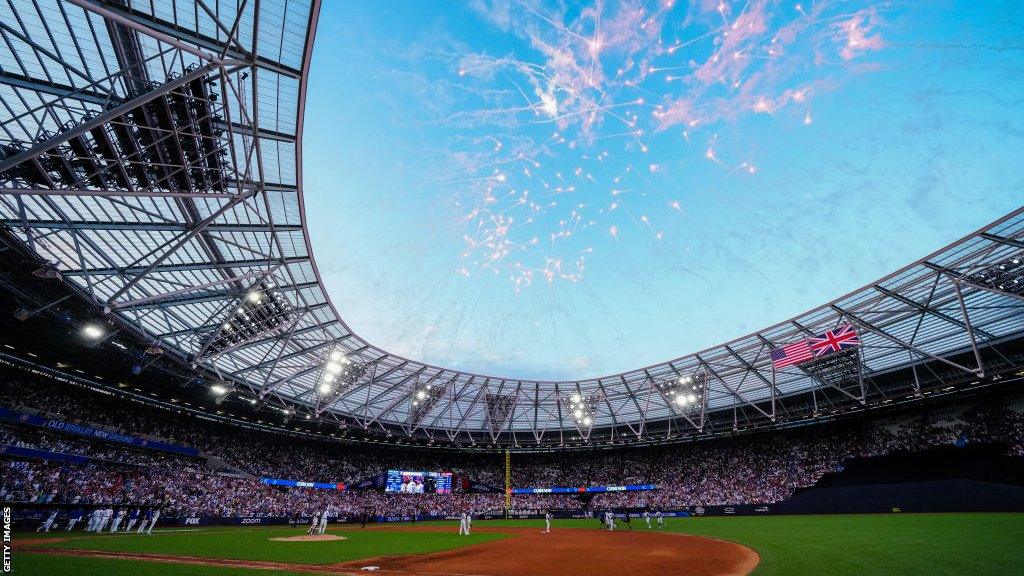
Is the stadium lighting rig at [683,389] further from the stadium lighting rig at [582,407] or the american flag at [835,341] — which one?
the american flag at [835,341]

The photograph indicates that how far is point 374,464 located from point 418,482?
7.28 metres

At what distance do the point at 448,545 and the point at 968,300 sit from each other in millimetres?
34936

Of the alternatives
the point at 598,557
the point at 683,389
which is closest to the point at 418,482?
the point at 683,389

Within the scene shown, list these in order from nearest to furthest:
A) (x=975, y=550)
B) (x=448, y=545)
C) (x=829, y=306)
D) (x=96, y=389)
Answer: (x=975, y=550), (x=448, y=545), (x=829, y=306), (x=96, y=389)

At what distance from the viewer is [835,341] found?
1136 inches

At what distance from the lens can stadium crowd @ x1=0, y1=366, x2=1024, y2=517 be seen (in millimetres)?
34125

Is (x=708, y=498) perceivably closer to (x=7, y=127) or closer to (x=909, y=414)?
(x=909, y=414)

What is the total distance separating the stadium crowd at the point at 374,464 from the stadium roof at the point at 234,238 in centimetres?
729

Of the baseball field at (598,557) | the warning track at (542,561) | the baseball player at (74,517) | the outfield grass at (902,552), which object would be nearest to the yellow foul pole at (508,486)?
the baseball field at (598,557)

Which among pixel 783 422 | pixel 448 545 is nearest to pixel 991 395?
pixel 783 422

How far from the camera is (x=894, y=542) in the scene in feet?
49.7

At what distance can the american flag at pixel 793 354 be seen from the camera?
98.3ft

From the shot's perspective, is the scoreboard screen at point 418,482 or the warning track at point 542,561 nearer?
the warning track at point 542,561

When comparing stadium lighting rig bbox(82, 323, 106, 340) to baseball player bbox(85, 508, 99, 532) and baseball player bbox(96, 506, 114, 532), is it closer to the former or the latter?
baseball player bbox(85, 508, 99, 532)
